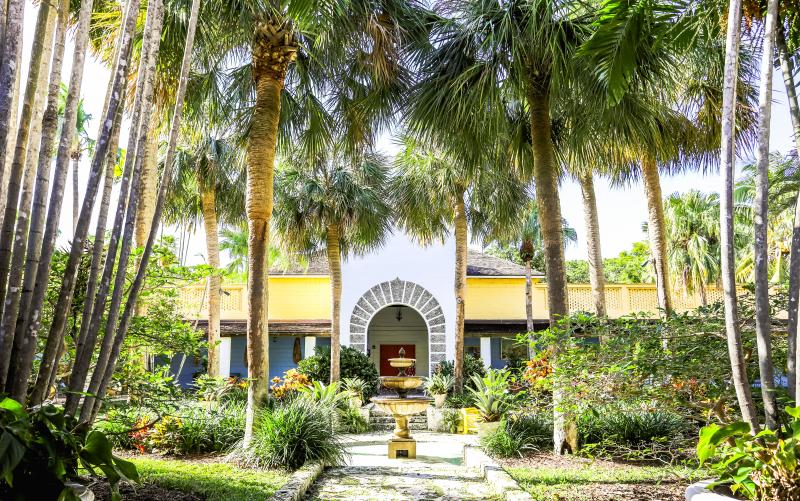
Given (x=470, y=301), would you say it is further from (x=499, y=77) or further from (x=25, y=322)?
(x=25, y=322)

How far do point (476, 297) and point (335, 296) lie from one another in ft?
19.6

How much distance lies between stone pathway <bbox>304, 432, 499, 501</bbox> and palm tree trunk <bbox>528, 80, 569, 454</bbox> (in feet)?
5.47

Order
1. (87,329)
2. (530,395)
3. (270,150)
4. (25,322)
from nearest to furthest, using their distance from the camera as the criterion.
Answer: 1. (25,322)
2. (87,329)
3. (530,395)
4. (270,150)

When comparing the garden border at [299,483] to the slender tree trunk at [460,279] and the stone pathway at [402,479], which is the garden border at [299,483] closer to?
the stone pathway at [402,479]

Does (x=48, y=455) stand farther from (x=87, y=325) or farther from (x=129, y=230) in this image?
(x=129, y=230)

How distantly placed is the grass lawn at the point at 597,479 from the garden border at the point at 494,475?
0.15 meters

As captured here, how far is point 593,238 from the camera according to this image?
13.1m

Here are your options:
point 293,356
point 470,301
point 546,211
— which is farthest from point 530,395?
point 293,356

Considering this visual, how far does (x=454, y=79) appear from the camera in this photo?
28.2ft

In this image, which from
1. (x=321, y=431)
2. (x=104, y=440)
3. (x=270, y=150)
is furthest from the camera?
(x=270, y=150)

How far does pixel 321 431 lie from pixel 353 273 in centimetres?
1350

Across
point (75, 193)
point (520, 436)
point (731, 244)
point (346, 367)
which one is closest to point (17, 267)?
point (731, 244)

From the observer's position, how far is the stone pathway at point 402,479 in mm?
6680

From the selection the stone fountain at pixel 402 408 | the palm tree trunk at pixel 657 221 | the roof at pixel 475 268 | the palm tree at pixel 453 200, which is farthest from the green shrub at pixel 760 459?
the roof at pixel 475 268
